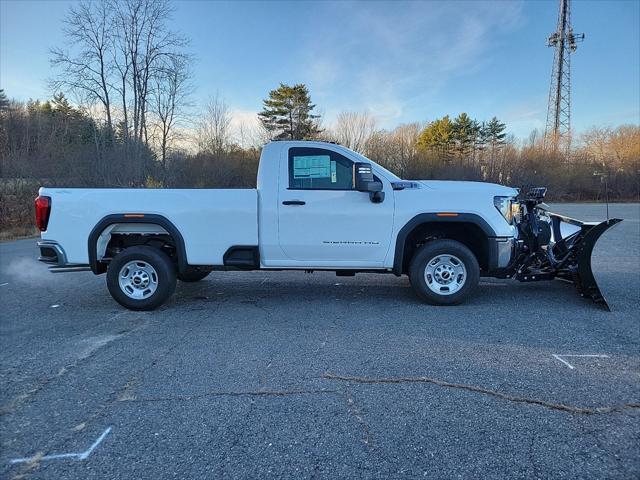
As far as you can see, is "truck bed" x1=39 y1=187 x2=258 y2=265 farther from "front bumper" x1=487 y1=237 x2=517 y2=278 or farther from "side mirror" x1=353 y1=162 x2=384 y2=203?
"front bumper" x1=487 y1=237 x2=517 y2=278

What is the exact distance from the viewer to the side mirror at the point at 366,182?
17.0 feet

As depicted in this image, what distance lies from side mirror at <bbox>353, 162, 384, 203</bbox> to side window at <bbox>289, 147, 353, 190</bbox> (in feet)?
0.54

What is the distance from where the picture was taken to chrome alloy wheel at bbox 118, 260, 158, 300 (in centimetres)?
544

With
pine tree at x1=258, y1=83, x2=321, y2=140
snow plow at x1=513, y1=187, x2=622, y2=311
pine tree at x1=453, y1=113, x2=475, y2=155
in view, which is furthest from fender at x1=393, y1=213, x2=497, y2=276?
pine tree at x1=453, y1=113, x2=475, y2=155

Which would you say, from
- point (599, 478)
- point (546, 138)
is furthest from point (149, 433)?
point (546, 138)

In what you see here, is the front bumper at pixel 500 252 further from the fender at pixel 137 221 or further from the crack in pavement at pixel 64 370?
the crack in pavement at pixel 64 370

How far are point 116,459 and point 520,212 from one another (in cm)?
588

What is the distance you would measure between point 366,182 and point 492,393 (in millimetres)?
2930

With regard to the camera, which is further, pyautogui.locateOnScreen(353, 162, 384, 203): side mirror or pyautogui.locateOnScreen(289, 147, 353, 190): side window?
pyautogui.locateOnScreen(289, 147, 353, 190): side window

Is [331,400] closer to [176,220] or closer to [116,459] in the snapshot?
[116,459]

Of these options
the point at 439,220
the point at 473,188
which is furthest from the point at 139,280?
the point at 473,188

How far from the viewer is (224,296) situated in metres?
6.26

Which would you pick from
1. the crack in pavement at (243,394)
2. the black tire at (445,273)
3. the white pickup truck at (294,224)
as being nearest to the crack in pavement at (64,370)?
the crack in pavement at (243,394)

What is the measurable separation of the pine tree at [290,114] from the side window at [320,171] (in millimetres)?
34402
